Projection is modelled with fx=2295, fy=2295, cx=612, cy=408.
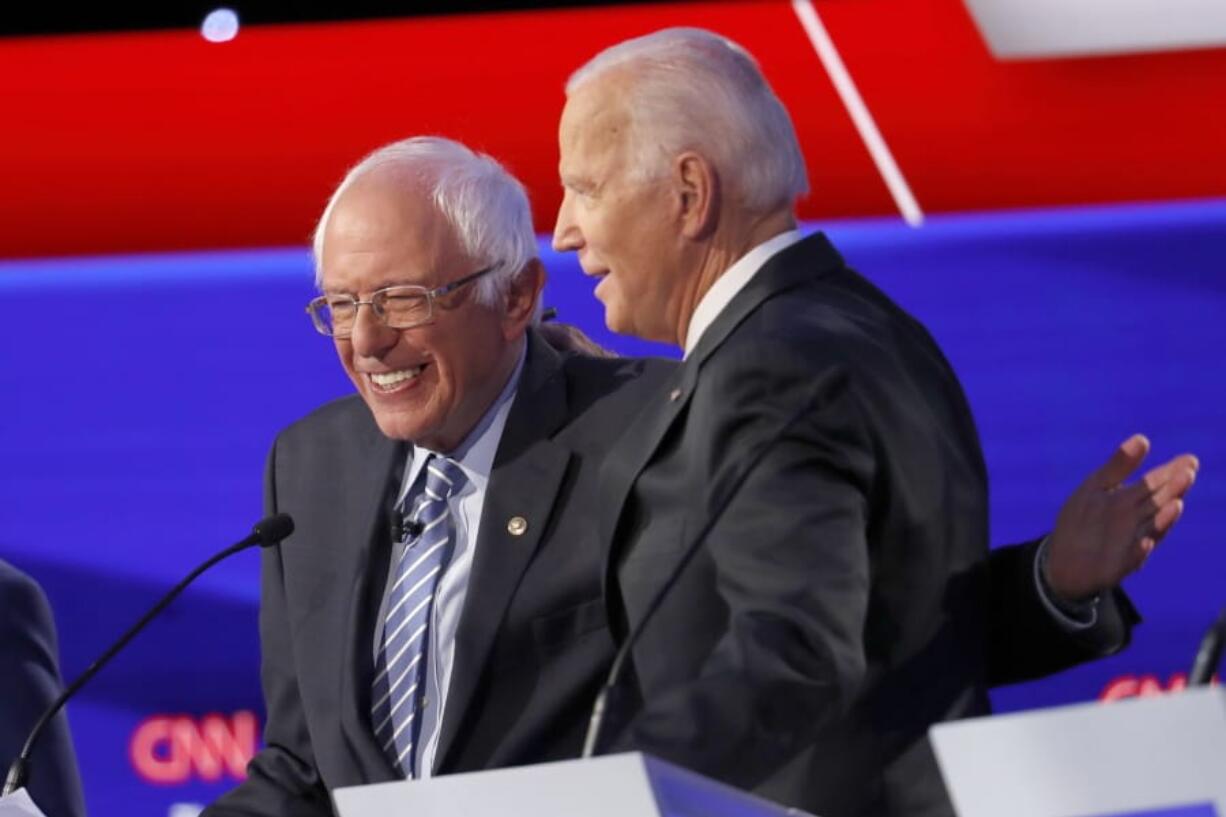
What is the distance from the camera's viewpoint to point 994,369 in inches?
161

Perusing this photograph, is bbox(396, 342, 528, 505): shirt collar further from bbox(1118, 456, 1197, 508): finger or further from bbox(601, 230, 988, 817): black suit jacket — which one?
bbox(1118, 456, 1197, 508): finger

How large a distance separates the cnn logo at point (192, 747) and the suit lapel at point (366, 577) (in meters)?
1.39

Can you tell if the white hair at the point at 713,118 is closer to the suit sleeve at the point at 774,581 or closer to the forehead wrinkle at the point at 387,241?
the suit sleeve at the point at 774,581

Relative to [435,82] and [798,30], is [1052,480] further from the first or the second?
[435,82]

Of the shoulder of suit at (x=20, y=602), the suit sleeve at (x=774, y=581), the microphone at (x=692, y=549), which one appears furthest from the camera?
the shoulder of suit at (x=20, y=602)

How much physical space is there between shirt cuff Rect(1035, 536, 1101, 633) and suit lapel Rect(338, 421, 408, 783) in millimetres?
746

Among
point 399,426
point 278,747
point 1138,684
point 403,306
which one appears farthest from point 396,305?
point 1138,684

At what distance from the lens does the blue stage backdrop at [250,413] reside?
4062mm

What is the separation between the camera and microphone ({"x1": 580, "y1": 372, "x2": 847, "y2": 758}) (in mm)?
1782

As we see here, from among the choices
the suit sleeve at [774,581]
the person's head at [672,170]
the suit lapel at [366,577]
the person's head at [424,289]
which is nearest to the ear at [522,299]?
the person's head at [424,289]

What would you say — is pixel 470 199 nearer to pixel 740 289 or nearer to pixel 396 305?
pixel 396 305

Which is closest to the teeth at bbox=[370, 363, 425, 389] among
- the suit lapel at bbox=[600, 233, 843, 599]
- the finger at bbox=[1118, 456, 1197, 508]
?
the suit lapel at bbox=[600, 233, 843, 599]

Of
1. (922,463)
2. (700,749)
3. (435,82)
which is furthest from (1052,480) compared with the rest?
(700,749)

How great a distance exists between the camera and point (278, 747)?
2709 mm
